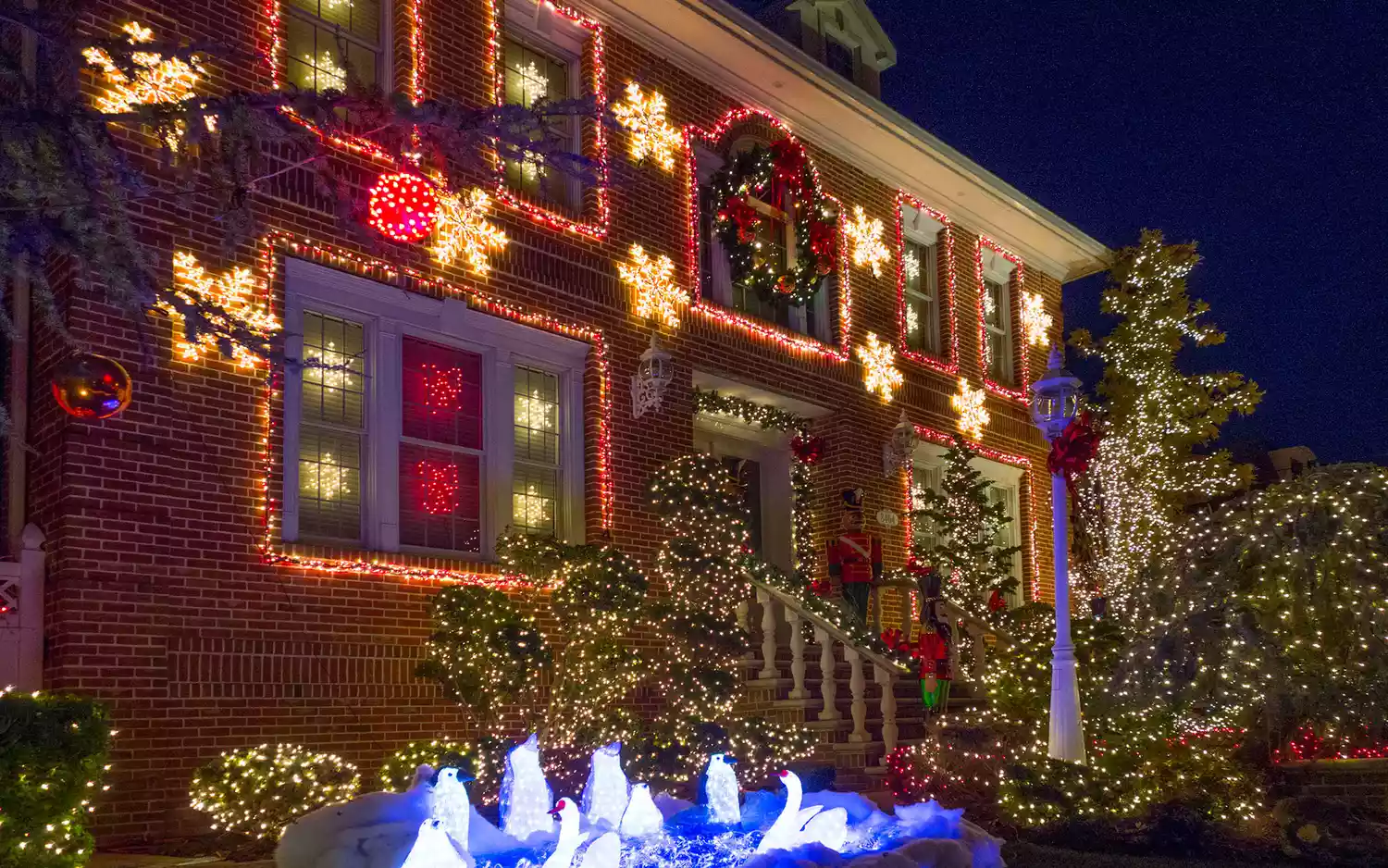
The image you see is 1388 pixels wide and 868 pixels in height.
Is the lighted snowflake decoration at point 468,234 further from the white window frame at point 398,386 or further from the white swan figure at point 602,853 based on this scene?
the white swan figure at point 602,853

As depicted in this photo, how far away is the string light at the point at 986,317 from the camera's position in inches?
719

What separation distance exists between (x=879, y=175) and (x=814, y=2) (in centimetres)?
Result: 248

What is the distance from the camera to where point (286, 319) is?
985cm

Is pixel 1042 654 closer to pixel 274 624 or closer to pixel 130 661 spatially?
pixel 274 624

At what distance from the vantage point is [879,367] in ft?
52.3

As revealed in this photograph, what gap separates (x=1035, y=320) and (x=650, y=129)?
883 centimetres

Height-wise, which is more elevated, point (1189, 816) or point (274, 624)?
point (274, 624)

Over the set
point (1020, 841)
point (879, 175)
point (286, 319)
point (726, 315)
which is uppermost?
point (879, 175)

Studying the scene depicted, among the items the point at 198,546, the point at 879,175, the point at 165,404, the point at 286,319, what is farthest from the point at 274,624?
the point at 879,175

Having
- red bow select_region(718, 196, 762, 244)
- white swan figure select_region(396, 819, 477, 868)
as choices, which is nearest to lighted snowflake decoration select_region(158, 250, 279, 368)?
white swan figure select_region(396, 819, 477, 868)

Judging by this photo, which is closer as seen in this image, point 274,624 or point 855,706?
point 274,624

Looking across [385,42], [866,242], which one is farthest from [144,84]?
[866,242]

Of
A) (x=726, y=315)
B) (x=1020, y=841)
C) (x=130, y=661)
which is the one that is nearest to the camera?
(x=130, y=661)

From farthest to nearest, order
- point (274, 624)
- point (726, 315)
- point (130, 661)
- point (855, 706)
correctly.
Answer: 1. point (726, 315)
2. point (855, 706)
3. point (274, 624)
4. point (130, 661)
